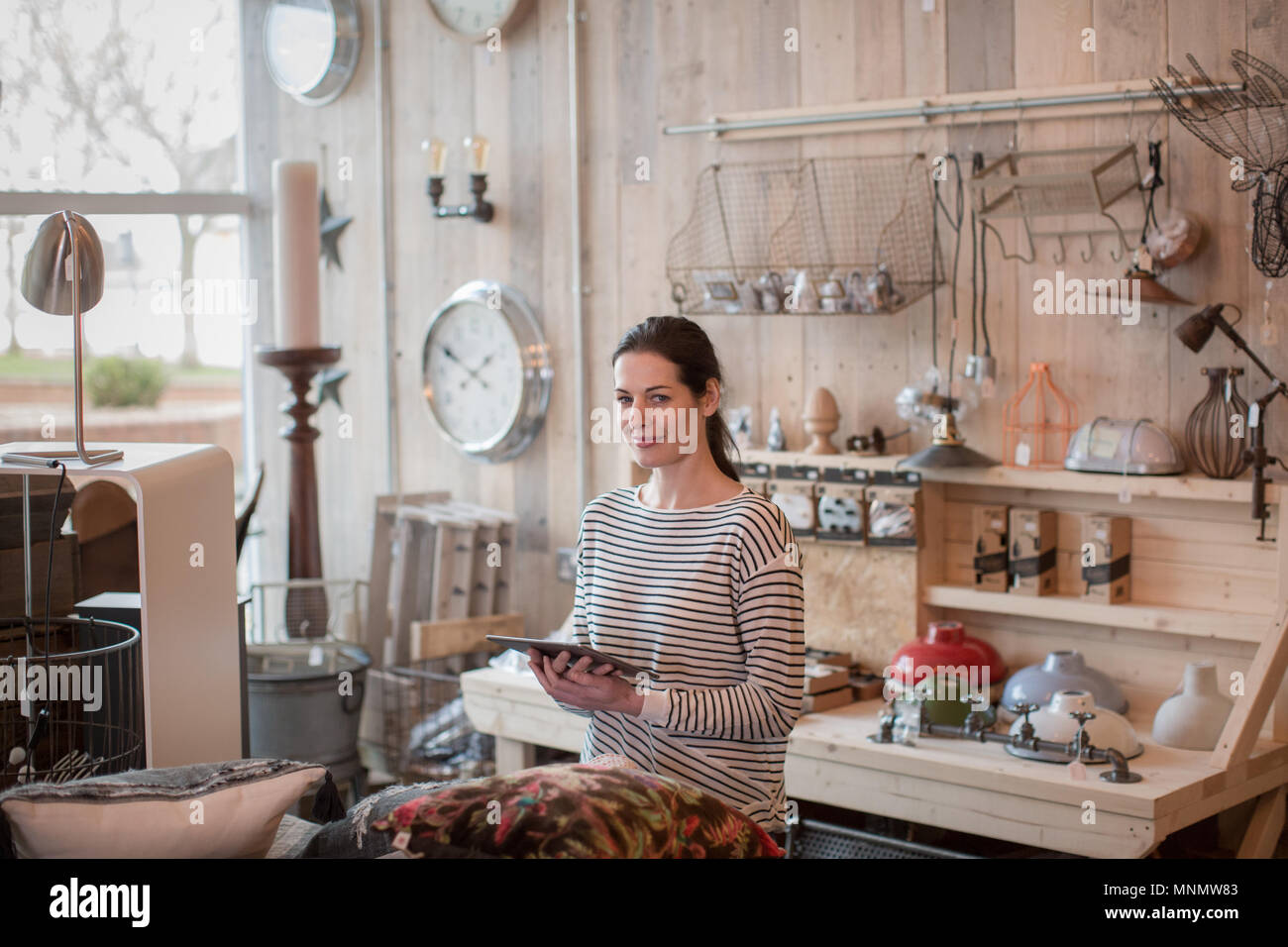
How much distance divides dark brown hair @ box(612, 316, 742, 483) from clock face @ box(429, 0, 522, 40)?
2.31 meters

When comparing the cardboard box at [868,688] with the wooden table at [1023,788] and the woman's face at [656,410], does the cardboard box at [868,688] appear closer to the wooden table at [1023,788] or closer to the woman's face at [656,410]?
the wooden table at [1023,788]

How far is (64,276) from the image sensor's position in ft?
5.70

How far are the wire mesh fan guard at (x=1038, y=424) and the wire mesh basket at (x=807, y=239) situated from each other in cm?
32

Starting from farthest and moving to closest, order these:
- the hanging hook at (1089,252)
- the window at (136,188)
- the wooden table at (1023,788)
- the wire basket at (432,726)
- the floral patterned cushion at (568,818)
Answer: the window at (136,188) → the wire basket at (432,726) → the hanging hook at (1089,252) → the wooden table at (1023,788) → the floral patterned cushion at (568,818)

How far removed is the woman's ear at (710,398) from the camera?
1847 millimetres

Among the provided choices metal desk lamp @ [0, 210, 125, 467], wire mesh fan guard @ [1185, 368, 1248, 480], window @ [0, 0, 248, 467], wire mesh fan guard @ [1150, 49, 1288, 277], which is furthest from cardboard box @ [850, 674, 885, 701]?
window @ [0, 0, 248, 467]

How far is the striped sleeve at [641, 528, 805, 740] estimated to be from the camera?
1681mm

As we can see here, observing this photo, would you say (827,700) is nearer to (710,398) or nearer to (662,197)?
(710,398)

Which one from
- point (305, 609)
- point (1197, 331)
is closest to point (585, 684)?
point (1197, 331)

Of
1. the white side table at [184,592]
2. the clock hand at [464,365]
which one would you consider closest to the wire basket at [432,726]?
the clock hand at [464,365]

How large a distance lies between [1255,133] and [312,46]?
293 cm

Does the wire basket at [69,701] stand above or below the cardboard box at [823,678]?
above

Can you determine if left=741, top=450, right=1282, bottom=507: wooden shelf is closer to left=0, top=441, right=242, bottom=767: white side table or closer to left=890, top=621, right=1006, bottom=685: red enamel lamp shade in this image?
left=890, top=621, right=1006, bottom=685: red enamel lamp shade
